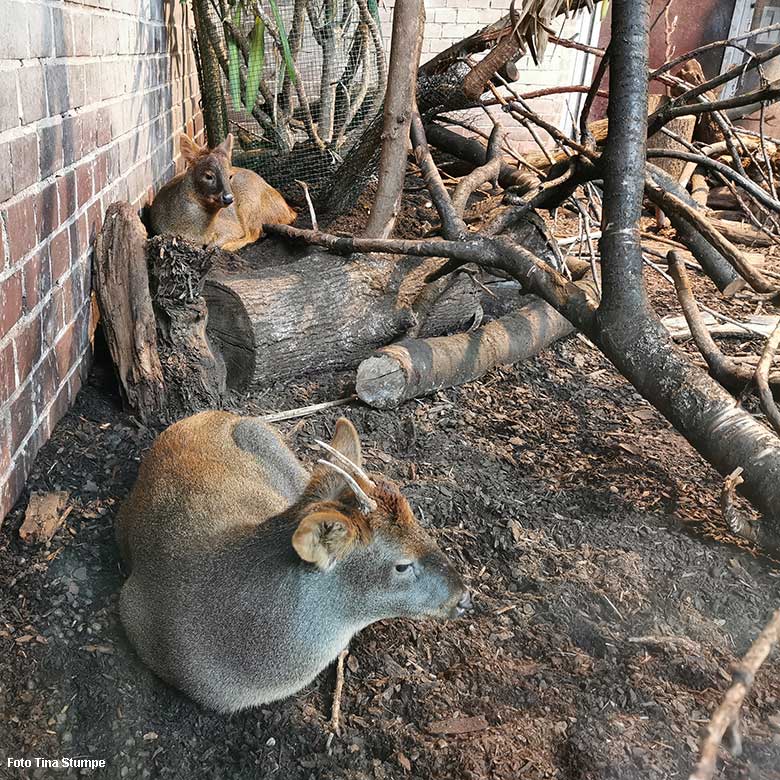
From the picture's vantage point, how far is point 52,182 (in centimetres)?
325

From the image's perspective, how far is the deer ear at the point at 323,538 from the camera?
2291 mm

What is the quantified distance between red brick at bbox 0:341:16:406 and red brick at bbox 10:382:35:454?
79 mm

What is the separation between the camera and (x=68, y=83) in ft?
11.3

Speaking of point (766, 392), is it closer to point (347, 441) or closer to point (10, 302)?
point (347, 441)

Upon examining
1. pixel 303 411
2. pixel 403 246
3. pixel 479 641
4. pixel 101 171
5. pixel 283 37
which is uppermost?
pixel 283 37

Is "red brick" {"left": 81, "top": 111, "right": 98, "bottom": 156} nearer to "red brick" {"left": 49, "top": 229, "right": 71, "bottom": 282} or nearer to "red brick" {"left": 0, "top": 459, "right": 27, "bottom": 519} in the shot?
"red brick" {"left": 49, "top": 229, "right": 71, "bottom": 282}

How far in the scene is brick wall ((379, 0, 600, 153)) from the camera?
9203 millimetres

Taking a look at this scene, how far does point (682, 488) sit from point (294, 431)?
186 centimetres

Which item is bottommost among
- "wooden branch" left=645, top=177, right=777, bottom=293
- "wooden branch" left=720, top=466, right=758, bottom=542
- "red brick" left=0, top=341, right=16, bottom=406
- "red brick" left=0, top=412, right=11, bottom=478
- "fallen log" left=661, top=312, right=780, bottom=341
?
"fallen log" left=661, top=312, right=780, bottom=341

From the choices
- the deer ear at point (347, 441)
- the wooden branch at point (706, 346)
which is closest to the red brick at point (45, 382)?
the deer ear at point (347, 441)

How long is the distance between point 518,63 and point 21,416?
8210 mm

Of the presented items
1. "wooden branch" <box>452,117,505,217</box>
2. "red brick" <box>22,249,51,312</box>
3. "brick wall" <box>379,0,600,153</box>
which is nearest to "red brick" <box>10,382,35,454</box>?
"red brick" <box>22,249,51,312</box>

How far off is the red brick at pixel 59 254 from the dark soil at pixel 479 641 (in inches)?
25.7

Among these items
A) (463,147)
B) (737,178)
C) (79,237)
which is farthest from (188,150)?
(737,178)
